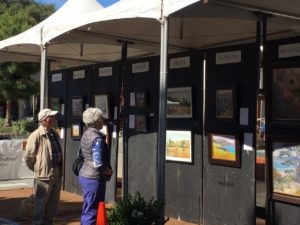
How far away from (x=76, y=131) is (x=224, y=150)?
4538 mm

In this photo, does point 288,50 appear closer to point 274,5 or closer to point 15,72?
point 274,5

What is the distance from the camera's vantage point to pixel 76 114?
11.5m

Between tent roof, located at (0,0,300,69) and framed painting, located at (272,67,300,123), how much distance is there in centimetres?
61

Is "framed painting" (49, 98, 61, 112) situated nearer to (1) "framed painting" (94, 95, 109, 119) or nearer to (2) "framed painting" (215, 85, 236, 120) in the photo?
(1) "framed painting" (94, 95, 109, 119)

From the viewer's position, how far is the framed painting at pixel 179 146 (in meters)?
8.52

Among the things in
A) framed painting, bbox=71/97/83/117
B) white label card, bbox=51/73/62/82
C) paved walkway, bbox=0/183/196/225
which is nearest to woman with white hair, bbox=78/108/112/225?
paved walkway, bbox=0/183/196/225

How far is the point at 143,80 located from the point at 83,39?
1.30 m

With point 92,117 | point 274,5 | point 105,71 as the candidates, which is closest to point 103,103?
point 105,71

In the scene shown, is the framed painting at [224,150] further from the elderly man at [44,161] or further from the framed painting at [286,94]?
the elderly man at [44,161]

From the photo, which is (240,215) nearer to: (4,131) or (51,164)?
(51,164)

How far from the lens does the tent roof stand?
5.85 m

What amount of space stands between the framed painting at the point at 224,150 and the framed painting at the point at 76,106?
13.2ft

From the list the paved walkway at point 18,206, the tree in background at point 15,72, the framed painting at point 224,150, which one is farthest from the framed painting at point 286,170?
the tree in background at point 15,72

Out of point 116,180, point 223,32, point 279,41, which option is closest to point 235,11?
point 279,41
